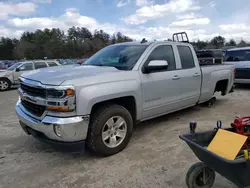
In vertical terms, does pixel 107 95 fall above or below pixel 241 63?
below

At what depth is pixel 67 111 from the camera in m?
2.96

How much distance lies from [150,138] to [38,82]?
2.25m

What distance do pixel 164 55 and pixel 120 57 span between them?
3.03 ft

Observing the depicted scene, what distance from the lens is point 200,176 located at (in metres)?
2.52

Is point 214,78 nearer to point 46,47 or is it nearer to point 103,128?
point 103,128

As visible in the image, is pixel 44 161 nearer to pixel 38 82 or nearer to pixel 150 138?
pixel 38 82

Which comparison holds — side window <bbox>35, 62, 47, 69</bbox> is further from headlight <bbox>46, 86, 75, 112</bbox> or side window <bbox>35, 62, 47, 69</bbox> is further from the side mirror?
headlight <bbox>46, 86, 75, 112</bbox>

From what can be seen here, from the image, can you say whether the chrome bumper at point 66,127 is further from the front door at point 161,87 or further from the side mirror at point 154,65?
the side mirror at point 154,65

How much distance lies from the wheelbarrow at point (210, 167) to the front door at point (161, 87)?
1481 mm

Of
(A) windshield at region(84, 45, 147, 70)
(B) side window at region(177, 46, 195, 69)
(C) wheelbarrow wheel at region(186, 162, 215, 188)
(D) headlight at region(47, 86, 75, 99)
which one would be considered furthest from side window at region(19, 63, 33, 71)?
(C) wheelbarrow wheel at region(186, 162, 215, 188)

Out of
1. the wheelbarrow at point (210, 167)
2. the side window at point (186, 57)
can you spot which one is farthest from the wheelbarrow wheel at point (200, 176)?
the side window at point (186, 57)

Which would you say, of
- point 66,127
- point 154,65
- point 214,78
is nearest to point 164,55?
point 154,65

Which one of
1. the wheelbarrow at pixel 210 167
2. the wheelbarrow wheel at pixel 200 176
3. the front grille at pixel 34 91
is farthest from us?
the front grille at pixel 34 91

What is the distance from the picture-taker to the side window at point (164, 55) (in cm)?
422
